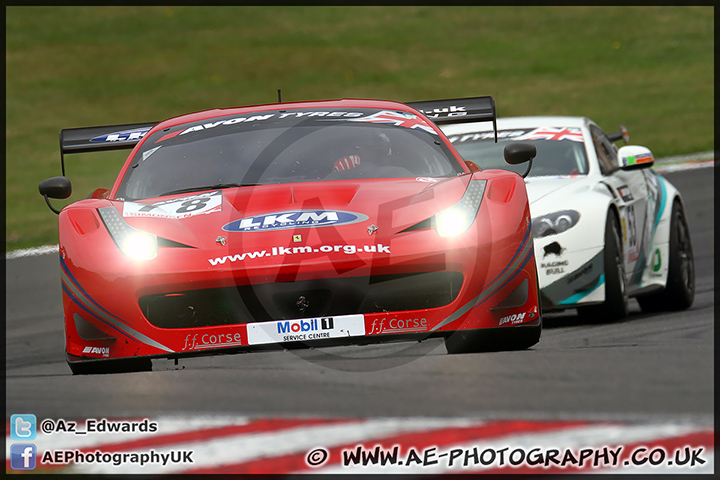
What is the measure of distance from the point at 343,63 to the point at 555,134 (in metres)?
25.5

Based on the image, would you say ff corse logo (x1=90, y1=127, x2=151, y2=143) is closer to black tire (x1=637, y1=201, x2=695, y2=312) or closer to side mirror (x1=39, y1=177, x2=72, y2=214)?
side mirror (x1=39, y1=177, x2=72, y2=214)

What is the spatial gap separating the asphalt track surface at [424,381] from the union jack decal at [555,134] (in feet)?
4.23

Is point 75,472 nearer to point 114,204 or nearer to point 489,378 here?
point 114,204

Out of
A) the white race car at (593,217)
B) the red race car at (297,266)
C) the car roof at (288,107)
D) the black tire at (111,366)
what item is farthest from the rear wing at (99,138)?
the black tire at (111,366)

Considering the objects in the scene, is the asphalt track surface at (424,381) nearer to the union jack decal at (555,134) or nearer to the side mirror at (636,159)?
the side mirror at (636,159)

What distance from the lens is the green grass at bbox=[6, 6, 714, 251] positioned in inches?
1040

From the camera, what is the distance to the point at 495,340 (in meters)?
5.16

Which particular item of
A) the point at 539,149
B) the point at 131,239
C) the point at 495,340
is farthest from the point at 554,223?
the point at 131,239

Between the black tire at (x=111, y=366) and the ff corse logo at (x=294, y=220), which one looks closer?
the ff corse logo at (x=294, y=220)

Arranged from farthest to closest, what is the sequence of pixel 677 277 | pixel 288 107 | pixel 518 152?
1. pixel 677 277
2. pixel 288 107
3. pixel 518 152

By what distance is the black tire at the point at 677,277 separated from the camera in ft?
28.5

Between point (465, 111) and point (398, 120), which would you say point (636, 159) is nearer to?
point (465, 111)

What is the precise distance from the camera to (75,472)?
469cm

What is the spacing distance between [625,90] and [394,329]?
82.6 feet
